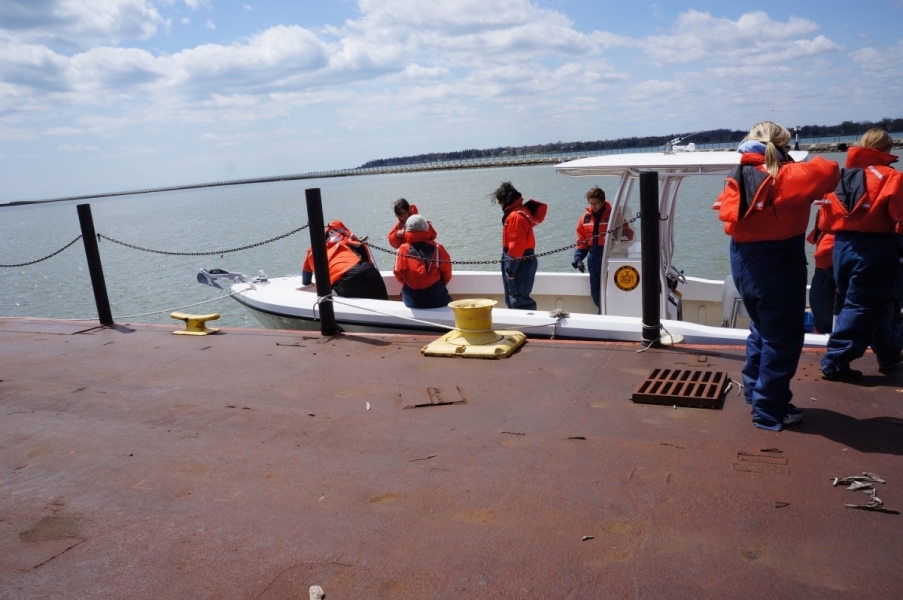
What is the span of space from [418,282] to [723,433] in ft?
12.7

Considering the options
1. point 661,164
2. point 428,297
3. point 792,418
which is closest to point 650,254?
point 661,164

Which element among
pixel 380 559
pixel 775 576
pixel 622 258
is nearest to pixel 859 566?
pixel 775 576

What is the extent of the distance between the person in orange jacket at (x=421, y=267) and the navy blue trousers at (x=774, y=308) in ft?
12.0

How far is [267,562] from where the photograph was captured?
2867 mm

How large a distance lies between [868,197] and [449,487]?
9.79 ft

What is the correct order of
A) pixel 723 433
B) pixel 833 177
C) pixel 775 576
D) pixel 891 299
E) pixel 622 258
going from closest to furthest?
pixel 775 576
pixel 833 177
pixel 723 433
pixel 891 299
pixel 622 258

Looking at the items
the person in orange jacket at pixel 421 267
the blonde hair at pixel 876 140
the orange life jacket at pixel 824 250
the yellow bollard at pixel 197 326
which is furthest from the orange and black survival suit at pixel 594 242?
the yellow bollard at pixel 197 326

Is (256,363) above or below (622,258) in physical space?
below

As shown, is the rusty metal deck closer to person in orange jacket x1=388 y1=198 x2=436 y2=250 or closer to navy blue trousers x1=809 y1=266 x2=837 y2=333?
navy blue trousers x1=809 y1=266 x2=837 y2=333

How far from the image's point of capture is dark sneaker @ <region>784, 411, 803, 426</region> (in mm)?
3844

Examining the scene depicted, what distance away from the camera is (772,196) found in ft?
11.6

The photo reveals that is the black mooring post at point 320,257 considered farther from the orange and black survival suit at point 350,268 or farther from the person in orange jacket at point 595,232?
the person in orange jacket at point 595,232

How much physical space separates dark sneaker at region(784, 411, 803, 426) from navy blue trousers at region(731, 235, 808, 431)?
0.11 feet

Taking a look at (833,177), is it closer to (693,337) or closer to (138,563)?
(693,337)
